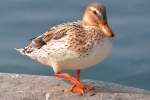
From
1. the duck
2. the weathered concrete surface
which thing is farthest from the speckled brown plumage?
the weathered concrete surface

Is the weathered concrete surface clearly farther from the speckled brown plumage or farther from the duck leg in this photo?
the speckled brown plumage

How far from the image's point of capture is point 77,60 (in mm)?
10648

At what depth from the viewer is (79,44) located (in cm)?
1071

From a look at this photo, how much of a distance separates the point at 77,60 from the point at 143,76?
5071mm

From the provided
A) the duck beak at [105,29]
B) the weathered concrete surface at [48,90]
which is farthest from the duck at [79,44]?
the weathered concrete surface at [48,90]

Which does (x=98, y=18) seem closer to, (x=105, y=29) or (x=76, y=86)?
(x=105, y=29)

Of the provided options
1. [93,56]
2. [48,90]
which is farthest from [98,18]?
[48,90]

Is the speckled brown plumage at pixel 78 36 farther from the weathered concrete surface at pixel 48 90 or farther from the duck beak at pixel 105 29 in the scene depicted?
the weathered concrete surface at pixel 48 90

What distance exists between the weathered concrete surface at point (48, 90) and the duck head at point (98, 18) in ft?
2.77

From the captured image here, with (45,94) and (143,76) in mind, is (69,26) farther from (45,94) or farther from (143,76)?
(143,76)

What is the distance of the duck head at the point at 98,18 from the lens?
10695mm

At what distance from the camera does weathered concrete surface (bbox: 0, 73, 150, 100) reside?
35.0 ft

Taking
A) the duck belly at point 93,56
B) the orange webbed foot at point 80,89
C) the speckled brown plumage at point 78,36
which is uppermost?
the speckled brown plumage at point 78,36

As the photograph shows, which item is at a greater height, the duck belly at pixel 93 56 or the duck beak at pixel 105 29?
the duck beak at pixel 105 29
